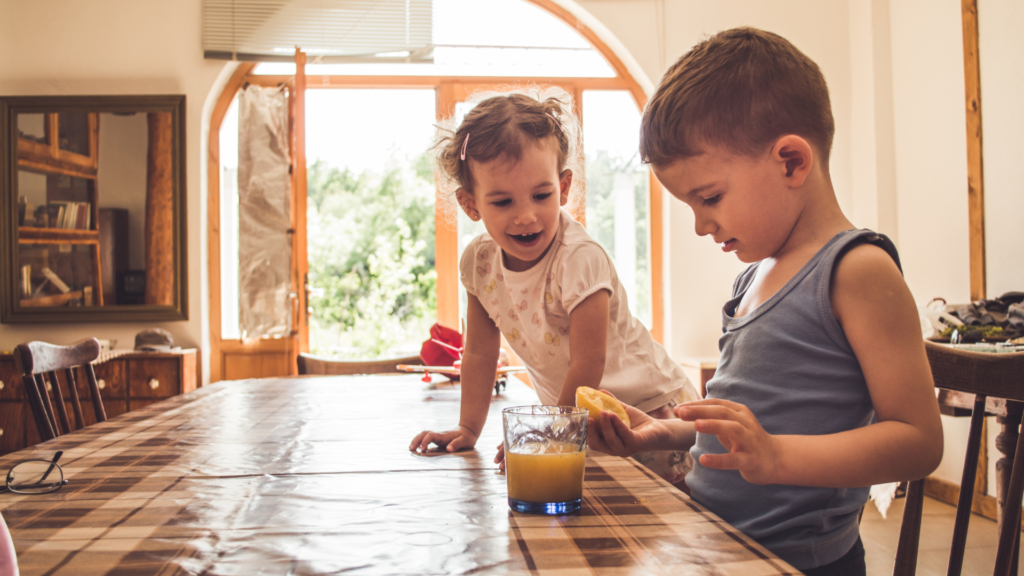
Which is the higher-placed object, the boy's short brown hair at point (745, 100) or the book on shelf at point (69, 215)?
the book on shelf at point (69, 215)

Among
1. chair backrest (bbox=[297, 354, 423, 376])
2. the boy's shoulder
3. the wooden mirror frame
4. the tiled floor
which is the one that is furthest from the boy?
the wooden mirror frame

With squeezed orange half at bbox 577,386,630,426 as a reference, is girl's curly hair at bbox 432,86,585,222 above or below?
above

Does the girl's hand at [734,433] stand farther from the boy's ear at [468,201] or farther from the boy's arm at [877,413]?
the boy's ear at [468,201]

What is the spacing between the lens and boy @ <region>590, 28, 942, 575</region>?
0.64 m

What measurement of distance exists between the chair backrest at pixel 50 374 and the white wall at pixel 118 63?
2213 mm

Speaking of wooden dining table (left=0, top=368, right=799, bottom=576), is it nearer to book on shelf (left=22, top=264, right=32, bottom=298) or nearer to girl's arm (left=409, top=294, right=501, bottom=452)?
girl's arm (left=409, top=294, right=501, bottom=452)

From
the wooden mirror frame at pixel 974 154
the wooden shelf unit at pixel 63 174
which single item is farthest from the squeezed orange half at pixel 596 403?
the wooden shelf unit at pixel 63 174

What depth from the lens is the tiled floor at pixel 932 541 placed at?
2.12 metres

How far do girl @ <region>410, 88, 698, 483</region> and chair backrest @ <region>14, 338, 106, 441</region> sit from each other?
89 centimetres

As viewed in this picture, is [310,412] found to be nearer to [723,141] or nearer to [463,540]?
[463,540]

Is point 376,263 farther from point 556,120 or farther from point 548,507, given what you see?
point 548,507

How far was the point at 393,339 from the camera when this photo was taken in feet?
13.2

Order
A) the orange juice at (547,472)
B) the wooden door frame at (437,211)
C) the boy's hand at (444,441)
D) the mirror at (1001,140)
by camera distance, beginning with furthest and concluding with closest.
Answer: the wooden door frame at (437,211)
the mirror at (1001,140)
the boy's hand at (444,441)
the orange juice at (547,472)

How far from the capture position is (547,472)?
621mm
